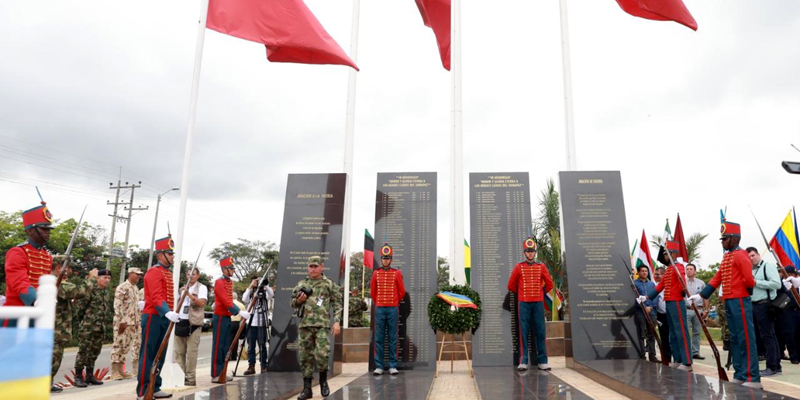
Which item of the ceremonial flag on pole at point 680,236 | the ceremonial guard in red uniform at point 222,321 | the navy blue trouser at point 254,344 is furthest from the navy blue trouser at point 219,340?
the ceremonial flag on pole at point 680,236

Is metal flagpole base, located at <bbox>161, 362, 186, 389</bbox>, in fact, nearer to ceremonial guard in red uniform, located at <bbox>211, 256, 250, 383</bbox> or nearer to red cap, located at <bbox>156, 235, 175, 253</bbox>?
ceremonial guard in red uniform, located at <bbox>211, 256, 250, 383</bbox>

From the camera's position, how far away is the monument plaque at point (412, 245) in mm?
9344

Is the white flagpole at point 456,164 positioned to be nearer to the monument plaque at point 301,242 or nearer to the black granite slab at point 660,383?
the monument plaque at point 301,242

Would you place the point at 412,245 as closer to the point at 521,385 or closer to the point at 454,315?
the point at 454,315

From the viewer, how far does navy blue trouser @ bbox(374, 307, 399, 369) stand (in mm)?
8727

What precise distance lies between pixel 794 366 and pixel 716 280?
3.72m

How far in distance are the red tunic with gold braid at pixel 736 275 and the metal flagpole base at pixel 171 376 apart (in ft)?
26.0

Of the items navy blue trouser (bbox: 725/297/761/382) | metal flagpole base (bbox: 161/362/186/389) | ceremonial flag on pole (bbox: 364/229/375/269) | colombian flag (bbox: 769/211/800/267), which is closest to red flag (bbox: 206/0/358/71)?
metal flagpole base (bbox: 161/362/186/389)

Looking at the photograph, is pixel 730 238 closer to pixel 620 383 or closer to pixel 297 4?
pixel 620 383

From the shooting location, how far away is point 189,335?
830cm

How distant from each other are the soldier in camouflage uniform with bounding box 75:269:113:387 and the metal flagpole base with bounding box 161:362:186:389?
6.60 feet

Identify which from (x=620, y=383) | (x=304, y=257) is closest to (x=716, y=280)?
(x=620, y=383)

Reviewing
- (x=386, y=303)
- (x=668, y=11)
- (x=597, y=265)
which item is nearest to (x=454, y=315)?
(x=386, y=303)

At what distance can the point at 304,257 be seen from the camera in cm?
935
